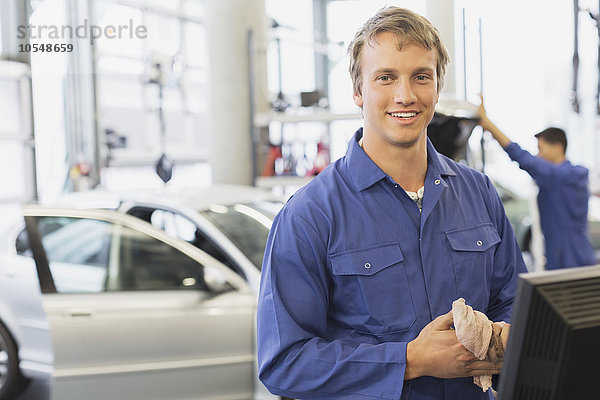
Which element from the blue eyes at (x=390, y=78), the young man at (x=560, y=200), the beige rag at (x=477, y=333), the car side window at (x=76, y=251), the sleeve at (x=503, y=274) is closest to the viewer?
the beige rag at (x=477, y=333)

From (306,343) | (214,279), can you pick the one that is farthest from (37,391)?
(306,343)

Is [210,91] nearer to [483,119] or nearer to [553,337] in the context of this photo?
[483,119]

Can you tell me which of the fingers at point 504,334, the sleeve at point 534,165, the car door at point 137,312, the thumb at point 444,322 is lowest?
the car door at point 137,312

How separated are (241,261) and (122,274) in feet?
1.91

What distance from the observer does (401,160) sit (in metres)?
1.50

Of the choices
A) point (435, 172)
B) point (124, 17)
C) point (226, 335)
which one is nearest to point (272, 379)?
point (435, 172)

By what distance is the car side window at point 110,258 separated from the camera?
3.30 metres

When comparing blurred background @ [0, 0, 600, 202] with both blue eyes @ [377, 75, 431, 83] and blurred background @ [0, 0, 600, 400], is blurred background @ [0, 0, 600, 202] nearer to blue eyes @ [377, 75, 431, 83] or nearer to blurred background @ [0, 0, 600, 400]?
blurred background @ [0, 0, 600, 400]

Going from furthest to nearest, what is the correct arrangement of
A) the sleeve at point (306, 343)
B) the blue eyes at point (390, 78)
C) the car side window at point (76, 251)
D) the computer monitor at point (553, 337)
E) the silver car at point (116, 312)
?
the car side window at point (76, 251) < the silver car at point (116, 312) < the blue eyes at point (390, 78) < the sleeve at point (306, 343) < the computer monitor at point (553, 337)

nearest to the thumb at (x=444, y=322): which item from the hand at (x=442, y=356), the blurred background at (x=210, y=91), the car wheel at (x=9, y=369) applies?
the hand at (x=442, y=356)

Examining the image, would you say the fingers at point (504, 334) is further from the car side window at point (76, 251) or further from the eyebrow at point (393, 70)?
the car side window at point (76, 251)

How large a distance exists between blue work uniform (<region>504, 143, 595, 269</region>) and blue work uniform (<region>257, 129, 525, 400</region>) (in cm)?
312

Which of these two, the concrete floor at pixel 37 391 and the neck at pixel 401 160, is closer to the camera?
the neck at pixel 401 160

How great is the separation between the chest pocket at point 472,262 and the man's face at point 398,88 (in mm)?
231
